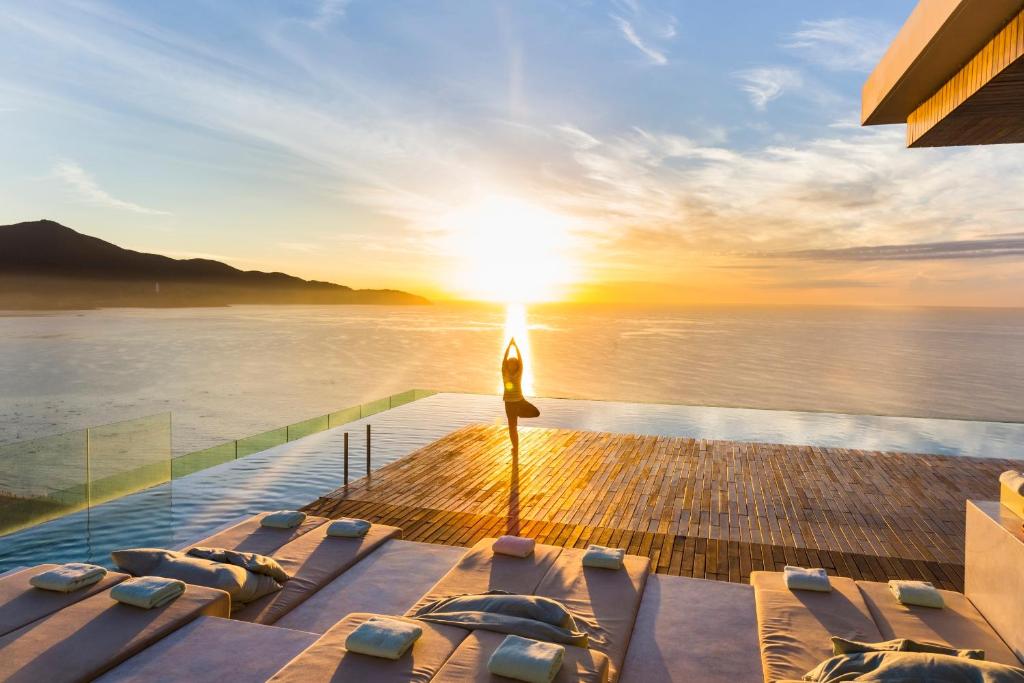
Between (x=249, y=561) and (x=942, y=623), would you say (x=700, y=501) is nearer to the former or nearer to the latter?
(x=942, y=623)

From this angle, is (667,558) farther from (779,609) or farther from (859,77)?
(859,77)

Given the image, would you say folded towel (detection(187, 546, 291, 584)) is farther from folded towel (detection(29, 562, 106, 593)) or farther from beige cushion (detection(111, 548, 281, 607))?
folded towel (detection(29, 562, 106, 593))

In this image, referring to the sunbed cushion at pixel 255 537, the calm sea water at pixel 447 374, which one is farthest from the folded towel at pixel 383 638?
the calm sea water at pixel 447 374

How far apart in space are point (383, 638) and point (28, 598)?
6.55 ft

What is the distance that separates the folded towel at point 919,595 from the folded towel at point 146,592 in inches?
153

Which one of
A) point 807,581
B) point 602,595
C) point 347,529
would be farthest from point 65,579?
point 807,581

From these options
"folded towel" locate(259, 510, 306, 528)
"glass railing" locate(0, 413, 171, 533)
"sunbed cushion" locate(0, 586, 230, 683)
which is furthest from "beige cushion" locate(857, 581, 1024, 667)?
"glass railing" locate(0, 413, 171, 533)

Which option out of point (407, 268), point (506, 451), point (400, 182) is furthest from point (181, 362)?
point (506, 451)

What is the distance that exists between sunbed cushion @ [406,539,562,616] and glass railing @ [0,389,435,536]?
3.40 meters

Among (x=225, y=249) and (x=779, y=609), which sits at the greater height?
(x=225, y=249)

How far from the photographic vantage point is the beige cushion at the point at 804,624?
2.90 m

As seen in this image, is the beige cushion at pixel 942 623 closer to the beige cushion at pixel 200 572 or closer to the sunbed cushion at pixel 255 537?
the beige cushion at pixel 200 572

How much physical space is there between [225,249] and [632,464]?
47.7m

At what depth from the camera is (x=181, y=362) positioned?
117 ft
